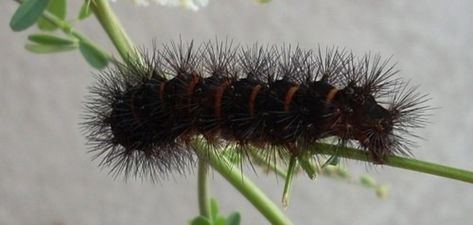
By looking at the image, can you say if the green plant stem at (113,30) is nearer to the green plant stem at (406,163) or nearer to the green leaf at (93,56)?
the green leaf at (93,56)

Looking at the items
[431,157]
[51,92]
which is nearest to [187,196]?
[51,92]

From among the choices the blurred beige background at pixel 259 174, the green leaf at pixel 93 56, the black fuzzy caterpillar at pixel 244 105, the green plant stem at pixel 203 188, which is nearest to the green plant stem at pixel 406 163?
the black fuzzy caterpillar at pixel 244 105

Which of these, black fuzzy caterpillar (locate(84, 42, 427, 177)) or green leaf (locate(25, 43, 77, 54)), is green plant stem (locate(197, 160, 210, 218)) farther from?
green leaf (locate(25, 43, 77, 54))

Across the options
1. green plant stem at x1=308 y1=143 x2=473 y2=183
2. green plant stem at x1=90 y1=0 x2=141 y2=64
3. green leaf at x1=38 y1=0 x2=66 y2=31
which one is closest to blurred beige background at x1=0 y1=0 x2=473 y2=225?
green leaf at x1=38 y1=0 x2=66 y2=31

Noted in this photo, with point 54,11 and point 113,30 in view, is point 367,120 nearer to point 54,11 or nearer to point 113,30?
point 113,30

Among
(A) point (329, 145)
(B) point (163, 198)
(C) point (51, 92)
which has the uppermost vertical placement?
(C) point (51, 92)

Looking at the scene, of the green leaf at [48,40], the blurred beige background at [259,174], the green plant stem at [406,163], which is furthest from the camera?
the blurred beige background at [259,174]

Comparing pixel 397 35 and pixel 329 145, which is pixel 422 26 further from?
pixel 329 145

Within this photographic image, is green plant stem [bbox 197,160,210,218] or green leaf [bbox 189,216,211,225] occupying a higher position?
green plant stem [bbox 197,160,210,218]
